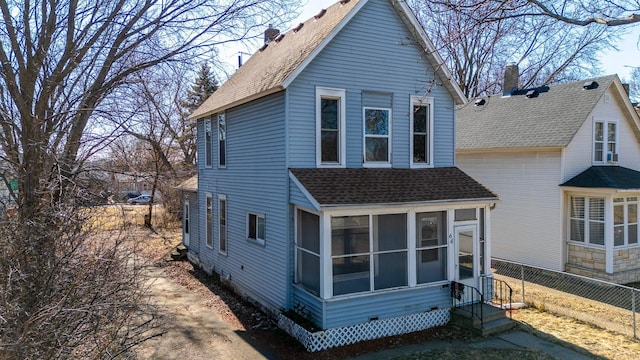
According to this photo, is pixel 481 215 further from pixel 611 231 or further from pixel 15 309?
pixel 15 309

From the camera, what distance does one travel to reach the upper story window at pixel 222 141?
1485cm

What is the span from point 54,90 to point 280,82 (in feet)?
15.5

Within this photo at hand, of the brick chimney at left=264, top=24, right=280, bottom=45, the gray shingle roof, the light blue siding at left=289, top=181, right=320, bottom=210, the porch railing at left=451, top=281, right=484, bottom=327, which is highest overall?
the brick chimney at left=264, top=24, right=280, bottom=45

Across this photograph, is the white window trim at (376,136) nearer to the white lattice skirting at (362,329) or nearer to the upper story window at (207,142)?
the white lattice skirting at (362,329)

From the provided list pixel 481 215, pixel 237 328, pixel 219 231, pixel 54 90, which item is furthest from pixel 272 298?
pixel 54 90

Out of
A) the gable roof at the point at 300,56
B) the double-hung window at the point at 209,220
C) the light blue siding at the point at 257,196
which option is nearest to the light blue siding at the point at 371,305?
the light blue siding at the point at 257,196

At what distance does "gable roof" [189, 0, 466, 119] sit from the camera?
10.8 m

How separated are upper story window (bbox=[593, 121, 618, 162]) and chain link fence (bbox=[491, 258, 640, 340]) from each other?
16.8 feet

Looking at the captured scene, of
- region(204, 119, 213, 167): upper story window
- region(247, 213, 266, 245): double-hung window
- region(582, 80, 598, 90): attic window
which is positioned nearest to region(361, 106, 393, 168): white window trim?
region(247, 213, 266, 245): double-hung window

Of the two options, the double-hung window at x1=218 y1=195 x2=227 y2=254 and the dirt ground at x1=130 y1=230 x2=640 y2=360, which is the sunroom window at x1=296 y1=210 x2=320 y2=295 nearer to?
the dirt ground at x1=130 y1=230 x2=640 y2=360

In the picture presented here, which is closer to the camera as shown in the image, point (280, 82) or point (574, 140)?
point (280, 82)

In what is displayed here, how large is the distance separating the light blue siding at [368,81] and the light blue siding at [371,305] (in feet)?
11.0

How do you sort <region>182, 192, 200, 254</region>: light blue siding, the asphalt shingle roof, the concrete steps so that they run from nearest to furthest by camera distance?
1. the asphalt shingle roof
2. the concrete steps
3. <region>182, 192, 200, 254</region>: light blue siding

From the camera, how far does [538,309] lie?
12.6 m
